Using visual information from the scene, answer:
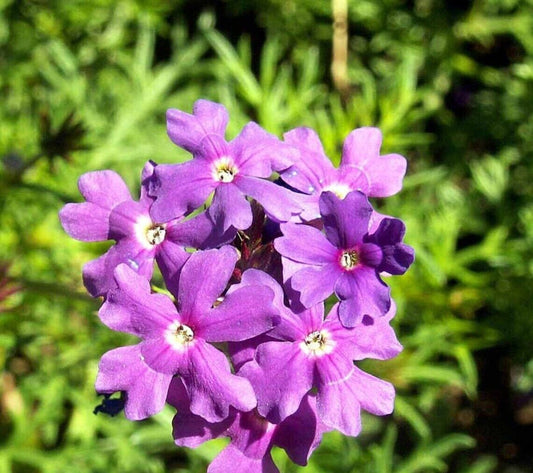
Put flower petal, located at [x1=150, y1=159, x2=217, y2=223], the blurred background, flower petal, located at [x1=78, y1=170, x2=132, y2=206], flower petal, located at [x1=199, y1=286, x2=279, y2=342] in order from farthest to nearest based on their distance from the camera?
the blurred background
flower petal, located at [x1=78, y1=170, x2=132, y2=206]
flower petal, located at [x1=150, y1=159, x2=217, y2=223]
flower petal, located at [x1=199, y1=286, x2=279, y2=342]

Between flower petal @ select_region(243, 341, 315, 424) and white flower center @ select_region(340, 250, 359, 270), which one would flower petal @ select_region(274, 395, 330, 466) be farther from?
white flower center @ select_region(340, 250, 359, 270)

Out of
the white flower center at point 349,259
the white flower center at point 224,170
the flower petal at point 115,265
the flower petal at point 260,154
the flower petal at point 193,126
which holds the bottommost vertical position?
the flower petal at point 115,265

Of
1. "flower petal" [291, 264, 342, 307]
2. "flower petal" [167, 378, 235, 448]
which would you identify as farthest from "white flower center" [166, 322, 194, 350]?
"flower petal" [291, 264, 342, 307]

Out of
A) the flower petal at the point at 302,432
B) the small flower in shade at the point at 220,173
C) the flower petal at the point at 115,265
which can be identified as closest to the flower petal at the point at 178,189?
the small flower in shade at the point at 220,173

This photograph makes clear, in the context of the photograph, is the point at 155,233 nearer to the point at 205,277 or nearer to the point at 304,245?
the point at 205,277

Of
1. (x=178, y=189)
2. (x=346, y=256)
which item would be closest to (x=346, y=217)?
(x=346, y=256)

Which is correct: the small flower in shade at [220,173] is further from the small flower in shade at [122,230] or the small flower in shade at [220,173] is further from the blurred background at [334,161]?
the blurred background at [334,161]
